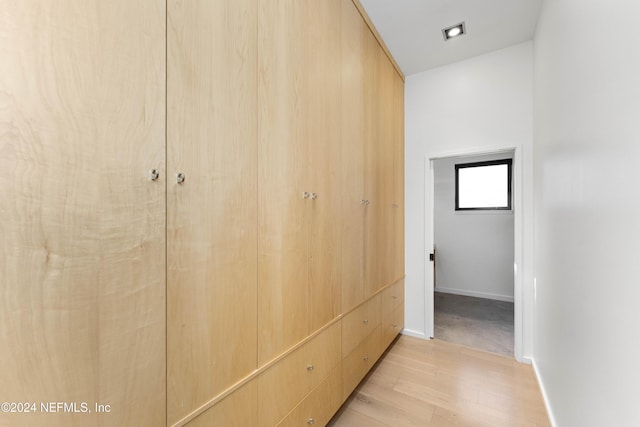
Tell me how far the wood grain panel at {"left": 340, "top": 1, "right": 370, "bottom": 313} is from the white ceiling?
0.93 feet

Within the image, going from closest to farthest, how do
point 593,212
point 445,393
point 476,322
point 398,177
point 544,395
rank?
point 593,212 → point 544,395 → point 445,393 → point 398,177 → point 476,322

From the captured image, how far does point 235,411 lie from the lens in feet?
3.49

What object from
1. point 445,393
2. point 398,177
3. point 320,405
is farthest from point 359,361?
point 398,177

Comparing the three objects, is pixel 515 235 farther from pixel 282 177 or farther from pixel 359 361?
pixel 282 177

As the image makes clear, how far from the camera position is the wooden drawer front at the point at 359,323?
1873 mm

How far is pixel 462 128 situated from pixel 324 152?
193cm

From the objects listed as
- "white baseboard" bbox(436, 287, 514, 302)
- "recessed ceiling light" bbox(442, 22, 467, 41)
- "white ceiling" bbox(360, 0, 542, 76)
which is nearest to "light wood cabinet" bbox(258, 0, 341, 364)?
"white ceiling" bbox(360, 0, 542, 76)

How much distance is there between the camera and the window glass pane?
4141 millimetres

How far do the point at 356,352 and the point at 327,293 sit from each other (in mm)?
687

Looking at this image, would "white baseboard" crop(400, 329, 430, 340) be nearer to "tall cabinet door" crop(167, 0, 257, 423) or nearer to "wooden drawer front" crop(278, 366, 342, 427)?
"wooden drawer front" crop(278, 366, 342, 427)

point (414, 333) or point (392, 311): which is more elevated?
point (392, 311)

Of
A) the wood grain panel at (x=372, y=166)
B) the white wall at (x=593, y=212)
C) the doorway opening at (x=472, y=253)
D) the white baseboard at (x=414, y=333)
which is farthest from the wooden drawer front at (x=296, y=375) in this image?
the doorway opening at (x=472, y=253)

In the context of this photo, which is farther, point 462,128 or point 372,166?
point 462,128

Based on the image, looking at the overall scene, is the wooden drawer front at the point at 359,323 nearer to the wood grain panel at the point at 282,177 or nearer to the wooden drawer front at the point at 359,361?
the wooden drawer front at the point at 359,361
